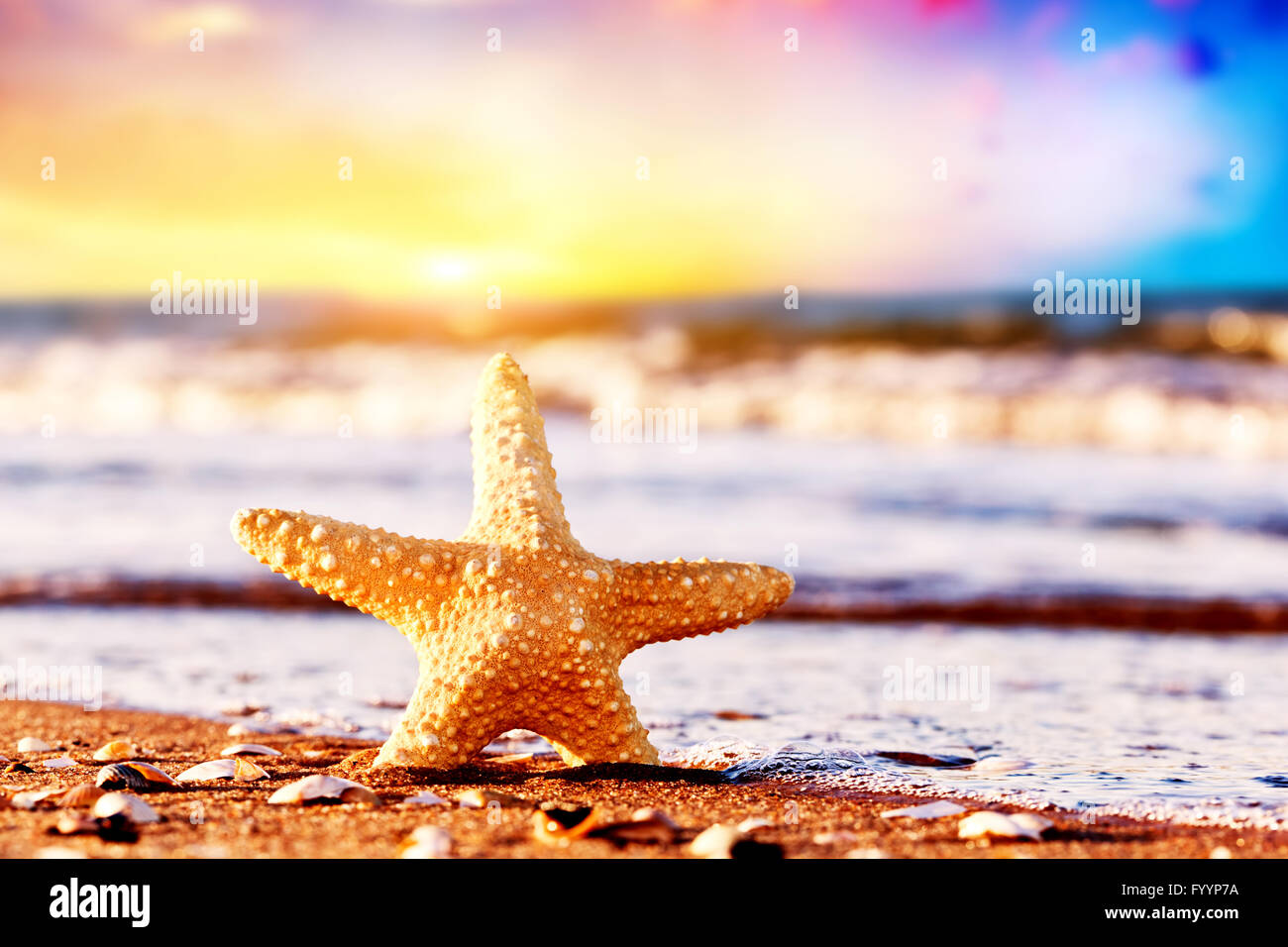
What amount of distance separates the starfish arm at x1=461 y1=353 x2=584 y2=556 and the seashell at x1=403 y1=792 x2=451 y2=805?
869 mm

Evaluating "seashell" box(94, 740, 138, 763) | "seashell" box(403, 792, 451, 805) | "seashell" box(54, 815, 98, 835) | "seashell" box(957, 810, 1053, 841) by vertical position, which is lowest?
"seashell" box(94, 740, 138, 763)

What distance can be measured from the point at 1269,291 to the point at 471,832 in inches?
1663

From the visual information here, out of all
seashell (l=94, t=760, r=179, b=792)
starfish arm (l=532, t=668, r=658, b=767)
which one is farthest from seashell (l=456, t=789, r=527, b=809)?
seashell (l=94, t=760, r=179, b=792)

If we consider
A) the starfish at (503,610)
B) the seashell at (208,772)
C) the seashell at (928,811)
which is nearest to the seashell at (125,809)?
the seashell at (208,772)

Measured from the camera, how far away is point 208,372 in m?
29.3

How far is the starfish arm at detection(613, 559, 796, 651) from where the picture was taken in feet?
14.9

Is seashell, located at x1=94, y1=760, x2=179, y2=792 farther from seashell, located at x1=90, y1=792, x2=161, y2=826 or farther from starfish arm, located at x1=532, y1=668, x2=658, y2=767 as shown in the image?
starfish arm, located at x1=532, y1=668, x2=658, y2=767

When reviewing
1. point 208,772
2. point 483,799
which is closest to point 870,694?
point 483,799

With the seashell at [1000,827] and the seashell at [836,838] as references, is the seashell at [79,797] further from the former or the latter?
the seashell at [1000,827]

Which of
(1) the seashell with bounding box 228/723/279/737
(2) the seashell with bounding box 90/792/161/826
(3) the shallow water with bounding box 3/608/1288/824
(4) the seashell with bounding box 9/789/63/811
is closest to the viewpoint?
(2) the seashell with bounding box 90/792/161/826

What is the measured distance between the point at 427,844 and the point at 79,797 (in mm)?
1210

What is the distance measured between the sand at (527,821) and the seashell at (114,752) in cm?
7

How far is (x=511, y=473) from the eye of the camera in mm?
4738
